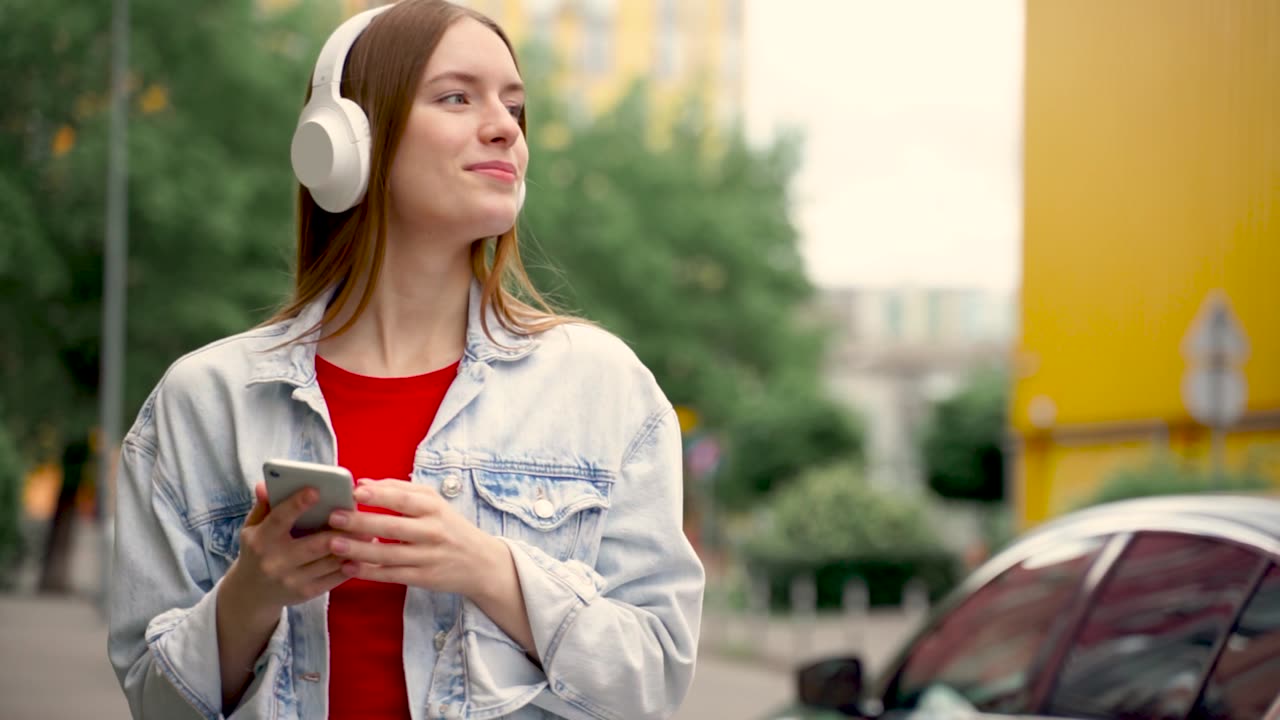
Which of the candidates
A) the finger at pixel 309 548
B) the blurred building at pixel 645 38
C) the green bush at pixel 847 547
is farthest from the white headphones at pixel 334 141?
the blurred building at pixel 645 38

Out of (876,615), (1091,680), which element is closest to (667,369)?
(876,615)

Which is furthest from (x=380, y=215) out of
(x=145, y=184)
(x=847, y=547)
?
(x=847, y=547)

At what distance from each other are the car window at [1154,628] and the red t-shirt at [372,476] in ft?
5.97

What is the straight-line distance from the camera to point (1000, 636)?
3.61 metres

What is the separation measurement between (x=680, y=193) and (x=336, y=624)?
114 ft

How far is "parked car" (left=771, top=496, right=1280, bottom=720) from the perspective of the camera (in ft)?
10.2

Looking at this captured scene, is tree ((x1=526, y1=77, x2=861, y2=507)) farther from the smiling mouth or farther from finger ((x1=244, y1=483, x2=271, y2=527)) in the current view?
finger ((x1=244, y1=483, x2=271, y2=527))

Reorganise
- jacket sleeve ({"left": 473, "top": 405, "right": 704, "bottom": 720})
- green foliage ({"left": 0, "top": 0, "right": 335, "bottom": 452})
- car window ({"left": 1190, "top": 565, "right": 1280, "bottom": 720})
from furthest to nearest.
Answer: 1. green foliage ({"left": 0, "top": 0, "right": 335, "bottom": 452})
2. car window ({"left": 1190, "top": 565, "right": 1280, "bottom": 720})
3. jacket sleeve ({"left": 473, "top": 405, "right": 704, "bottom": 720})

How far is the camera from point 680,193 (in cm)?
3650

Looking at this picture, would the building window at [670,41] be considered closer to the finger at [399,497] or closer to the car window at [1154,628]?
the car window at [1154,628]

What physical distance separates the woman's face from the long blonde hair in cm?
2

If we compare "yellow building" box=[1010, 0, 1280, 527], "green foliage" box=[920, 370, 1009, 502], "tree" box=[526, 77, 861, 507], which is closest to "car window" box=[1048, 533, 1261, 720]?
"yellow building" box=[1010, 0, 1280, 527]

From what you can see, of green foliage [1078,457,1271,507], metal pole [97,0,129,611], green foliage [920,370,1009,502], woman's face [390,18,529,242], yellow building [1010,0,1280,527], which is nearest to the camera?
woman's face [390,18,529,242]

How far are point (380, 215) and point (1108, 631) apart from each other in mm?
2035
